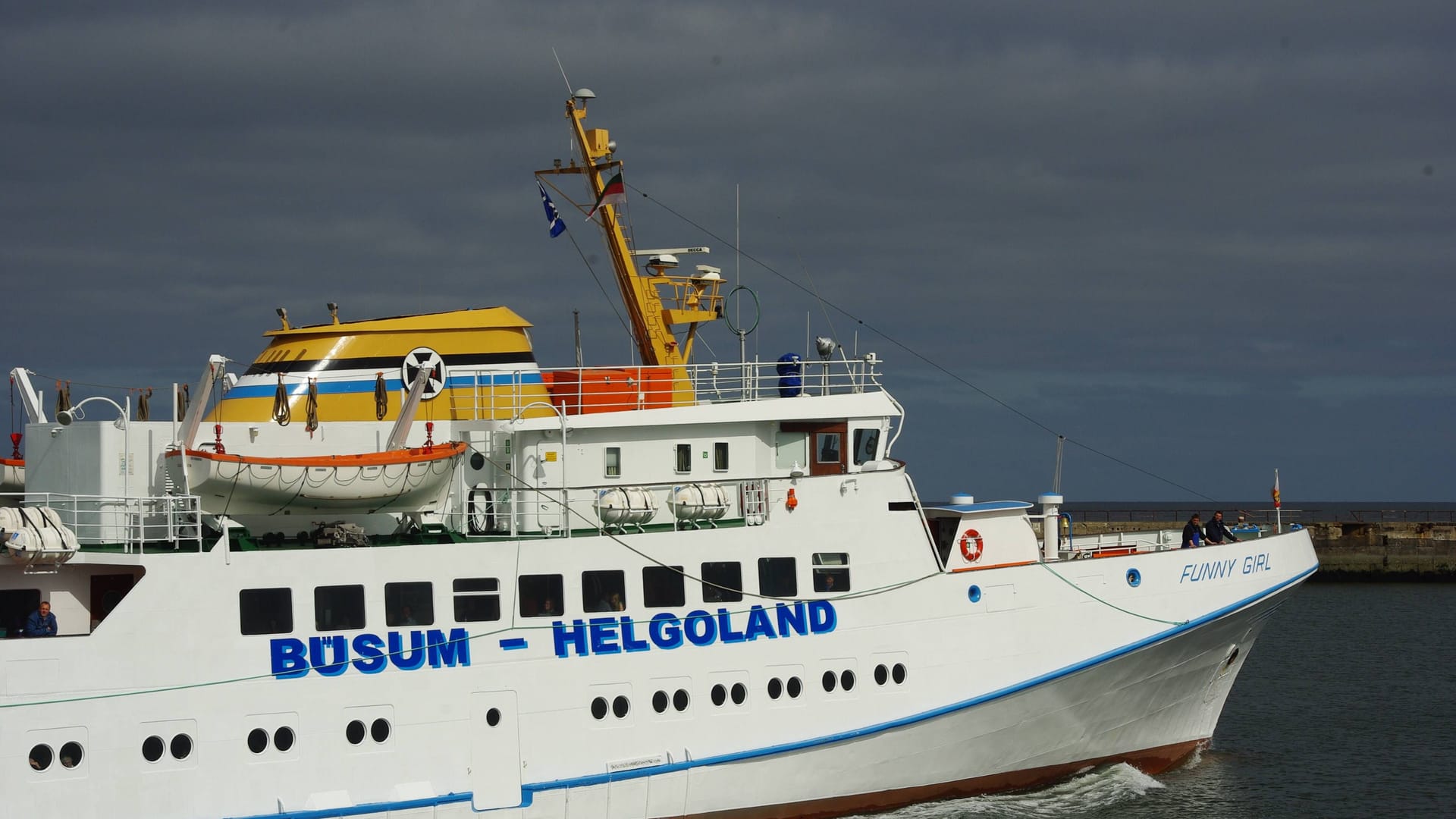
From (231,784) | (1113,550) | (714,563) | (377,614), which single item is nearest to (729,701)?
(714,563)

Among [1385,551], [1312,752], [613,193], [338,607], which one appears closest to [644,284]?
[613,193]

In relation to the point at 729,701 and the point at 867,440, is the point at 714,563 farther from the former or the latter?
the point at 867,440

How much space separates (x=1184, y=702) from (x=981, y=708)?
4343mm

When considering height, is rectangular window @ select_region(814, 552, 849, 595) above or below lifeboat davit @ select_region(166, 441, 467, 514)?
below

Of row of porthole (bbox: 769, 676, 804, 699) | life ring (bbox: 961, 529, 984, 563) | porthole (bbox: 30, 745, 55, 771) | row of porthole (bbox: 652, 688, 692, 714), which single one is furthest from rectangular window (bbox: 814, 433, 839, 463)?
porthole (bbox: 30, 745, 55, 771)

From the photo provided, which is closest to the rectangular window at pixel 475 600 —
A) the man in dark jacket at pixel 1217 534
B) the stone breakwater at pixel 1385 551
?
the man in dark jacket at pixel 1217 534

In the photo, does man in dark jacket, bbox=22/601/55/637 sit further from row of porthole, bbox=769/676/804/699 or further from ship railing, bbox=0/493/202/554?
row of porthole, bbox=769/676/804/699

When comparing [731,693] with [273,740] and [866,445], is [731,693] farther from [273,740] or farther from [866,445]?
[273,740]

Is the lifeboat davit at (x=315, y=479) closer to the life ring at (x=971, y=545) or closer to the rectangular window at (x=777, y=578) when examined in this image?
the rectangular window at (x=777, y=578)

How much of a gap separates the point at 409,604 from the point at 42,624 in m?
3.66

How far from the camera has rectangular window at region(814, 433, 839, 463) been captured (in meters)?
18.0

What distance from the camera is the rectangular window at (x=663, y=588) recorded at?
15539 mm

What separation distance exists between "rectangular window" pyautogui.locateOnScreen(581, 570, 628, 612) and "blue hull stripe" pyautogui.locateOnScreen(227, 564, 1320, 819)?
1.88 meters

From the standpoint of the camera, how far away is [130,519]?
14719 mm
